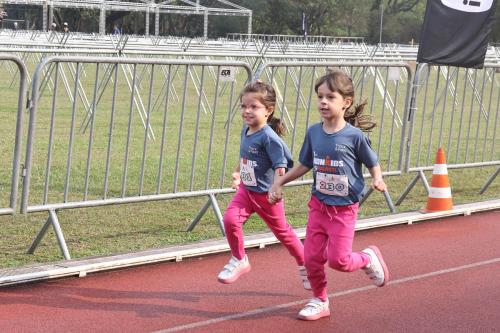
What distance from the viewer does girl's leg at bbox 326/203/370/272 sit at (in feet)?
21.4

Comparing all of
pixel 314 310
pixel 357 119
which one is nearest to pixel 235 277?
pixel 314 310

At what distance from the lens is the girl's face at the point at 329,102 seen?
21.3 ft

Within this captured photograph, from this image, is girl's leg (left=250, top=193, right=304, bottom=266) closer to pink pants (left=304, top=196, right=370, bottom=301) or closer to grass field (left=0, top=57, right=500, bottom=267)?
pink pants (left=304, top=196, right=370, bottom=301)

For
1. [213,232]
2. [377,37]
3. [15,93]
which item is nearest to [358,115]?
[213,232]

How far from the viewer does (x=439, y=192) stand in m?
10.7

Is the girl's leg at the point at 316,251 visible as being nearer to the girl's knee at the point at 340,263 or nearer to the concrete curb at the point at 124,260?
the girl's knee at the point at 340,263

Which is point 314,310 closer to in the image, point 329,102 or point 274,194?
point 274,194

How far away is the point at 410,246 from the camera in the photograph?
30.0 feet

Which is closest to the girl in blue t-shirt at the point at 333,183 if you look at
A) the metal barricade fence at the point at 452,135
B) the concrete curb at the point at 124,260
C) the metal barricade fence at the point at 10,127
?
the concrete curb at the point at 124,260

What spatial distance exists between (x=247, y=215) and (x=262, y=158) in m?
0.44

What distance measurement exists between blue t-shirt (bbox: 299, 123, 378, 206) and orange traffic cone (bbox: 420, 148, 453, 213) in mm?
4210

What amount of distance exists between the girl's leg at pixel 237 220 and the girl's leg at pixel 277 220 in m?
0.07

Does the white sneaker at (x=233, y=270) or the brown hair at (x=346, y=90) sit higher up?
the brown hair at (x=346, y=90)

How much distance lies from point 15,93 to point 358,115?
18.7 meters
